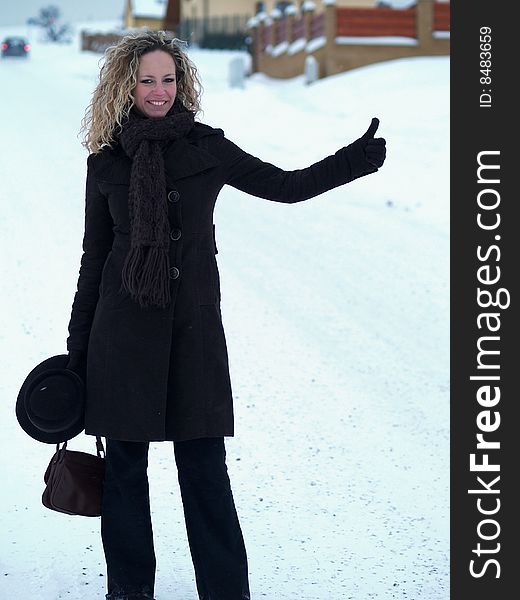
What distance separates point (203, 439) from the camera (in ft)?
11.4

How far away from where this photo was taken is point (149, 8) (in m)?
65.0

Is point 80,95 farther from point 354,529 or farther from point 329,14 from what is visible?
point 354,529

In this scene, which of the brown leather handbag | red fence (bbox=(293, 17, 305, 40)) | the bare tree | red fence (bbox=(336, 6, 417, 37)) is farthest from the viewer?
the bare tree

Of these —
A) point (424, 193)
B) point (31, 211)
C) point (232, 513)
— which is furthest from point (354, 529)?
point (424, 193)

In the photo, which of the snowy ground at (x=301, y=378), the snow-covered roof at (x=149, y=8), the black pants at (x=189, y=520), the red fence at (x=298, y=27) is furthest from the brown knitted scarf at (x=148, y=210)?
the snow-covered roof at (x=149, y=8)

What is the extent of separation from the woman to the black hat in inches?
1.7

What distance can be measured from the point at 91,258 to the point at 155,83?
0.61 metres

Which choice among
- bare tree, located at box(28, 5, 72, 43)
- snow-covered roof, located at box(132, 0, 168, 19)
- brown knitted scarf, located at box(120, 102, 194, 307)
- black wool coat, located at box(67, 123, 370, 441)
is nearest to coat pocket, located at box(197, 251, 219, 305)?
black wool coat, located at box(67, 123, 370, 441)

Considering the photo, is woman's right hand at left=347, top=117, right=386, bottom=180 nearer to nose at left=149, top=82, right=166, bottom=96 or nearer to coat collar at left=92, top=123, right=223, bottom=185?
coat collar at left=92, top=123, right=223, bottom=185

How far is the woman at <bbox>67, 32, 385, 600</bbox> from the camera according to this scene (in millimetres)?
3385

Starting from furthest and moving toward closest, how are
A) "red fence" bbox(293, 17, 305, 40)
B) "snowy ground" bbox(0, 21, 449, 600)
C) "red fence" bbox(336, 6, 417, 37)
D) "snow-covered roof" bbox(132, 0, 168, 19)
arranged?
1. "snow-covered roof" bbox(132, 0, 168, 19)
2. "red fence" bbox(293, 17, 305, 40)
3. "red fence" bbox(336, 6, 417, 37)
4. "snowy ground" bbox(0, 21, 449, 600)

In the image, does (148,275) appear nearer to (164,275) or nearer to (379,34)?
(164,275)

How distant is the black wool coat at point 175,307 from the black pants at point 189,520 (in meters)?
0.11

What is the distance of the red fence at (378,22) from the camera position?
24391 millimetres
